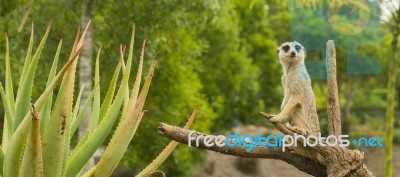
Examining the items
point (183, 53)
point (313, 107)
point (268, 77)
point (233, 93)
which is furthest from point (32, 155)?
point (268, 77)

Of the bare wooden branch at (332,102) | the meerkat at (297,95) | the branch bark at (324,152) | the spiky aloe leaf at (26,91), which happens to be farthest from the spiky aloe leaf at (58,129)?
the bare wooden branch at (332,102)

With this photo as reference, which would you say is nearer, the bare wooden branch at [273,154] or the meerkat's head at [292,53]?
the bare wooden branch at [273,154]

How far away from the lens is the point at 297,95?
3588mm

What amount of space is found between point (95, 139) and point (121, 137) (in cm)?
14

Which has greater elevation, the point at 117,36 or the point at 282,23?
the point at 282,23

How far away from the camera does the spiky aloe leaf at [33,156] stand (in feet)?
7.68

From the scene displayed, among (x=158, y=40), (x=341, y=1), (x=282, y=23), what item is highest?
(x=282, y=23)

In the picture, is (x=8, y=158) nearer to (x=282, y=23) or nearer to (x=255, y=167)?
(x=255, y=167)

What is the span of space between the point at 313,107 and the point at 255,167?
42.9ft

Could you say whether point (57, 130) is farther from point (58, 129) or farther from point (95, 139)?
point (95, 139)

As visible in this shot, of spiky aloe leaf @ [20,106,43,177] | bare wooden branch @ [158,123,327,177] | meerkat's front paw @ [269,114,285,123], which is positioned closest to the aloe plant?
spiky aloe leaf @ [20,106,43,177]

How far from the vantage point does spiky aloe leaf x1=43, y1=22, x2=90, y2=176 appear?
2.42 metres

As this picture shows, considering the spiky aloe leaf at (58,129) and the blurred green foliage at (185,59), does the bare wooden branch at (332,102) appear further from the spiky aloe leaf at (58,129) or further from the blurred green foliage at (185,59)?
the blurred green foliage at (185,59)

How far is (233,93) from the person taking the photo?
792 inches
